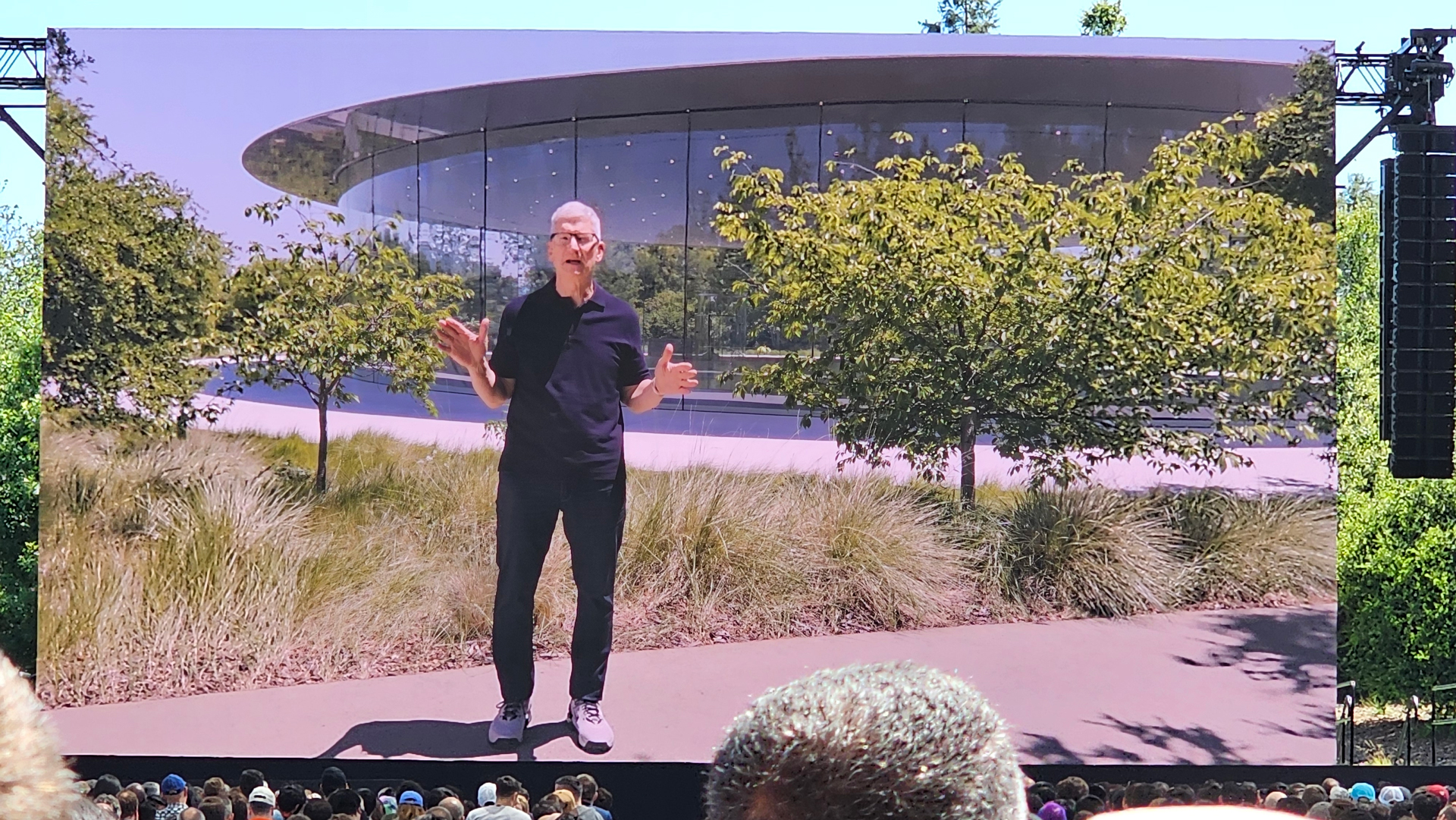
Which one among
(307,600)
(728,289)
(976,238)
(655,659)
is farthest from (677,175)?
(307,600)

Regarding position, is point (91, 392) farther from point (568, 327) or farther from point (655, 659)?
point (655, 659)

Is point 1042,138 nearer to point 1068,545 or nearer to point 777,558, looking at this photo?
point 1068,545

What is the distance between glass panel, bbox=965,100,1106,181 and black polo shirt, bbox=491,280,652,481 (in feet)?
6.06

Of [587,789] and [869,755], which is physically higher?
[869,755]

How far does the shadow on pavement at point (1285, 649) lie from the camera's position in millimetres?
5512

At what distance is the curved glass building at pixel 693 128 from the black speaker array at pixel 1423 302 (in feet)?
2.60

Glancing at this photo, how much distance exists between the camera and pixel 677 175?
5.63 m

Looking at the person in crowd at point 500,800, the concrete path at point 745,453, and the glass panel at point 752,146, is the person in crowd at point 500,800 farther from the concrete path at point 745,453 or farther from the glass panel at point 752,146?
the glass panel at point 752,146

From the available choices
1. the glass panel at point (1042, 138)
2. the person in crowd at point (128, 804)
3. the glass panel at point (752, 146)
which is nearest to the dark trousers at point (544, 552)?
the glass panel at point (752, 146)

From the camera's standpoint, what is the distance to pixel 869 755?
82 cm

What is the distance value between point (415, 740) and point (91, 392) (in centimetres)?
228

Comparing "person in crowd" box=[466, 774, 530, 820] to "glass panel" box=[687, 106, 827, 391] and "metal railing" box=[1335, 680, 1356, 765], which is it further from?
"metal railing" box=[1335, 680, 1356, 765]

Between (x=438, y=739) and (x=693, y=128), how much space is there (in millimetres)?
3087

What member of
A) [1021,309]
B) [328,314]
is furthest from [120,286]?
[1021,309]
